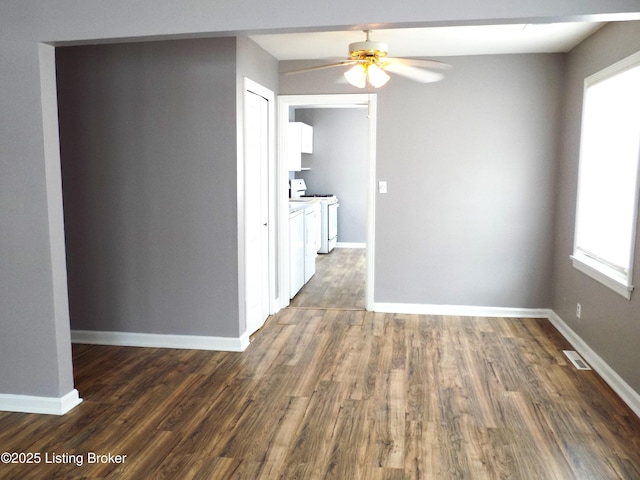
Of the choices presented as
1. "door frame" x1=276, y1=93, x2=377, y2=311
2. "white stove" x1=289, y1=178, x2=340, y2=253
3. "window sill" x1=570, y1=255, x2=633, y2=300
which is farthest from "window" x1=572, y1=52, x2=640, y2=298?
"white stove" x1=289, y1=178, x2=340, y2=253

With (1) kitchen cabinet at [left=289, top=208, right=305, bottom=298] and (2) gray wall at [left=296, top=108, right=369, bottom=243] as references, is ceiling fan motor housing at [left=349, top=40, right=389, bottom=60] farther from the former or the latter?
(2) gray wall at [left=296, top=108, right=369, bottom=243]

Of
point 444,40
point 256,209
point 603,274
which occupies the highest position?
point 444,40

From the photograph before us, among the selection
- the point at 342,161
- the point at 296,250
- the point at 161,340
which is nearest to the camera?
the point at 161,340

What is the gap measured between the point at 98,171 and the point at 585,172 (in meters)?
3.69

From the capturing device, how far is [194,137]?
162 inches

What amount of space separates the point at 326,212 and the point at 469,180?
3.52 meters

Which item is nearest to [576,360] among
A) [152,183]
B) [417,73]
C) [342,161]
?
[417,73]

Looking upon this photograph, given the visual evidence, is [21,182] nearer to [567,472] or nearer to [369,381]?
[369,381]

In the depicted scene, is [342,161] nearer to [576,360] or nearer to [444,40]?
[444,40]

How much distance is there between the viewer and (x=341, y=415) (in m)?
3.17

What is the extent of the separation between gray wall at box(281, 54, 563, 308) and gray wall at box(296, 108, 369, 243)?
3.69 metres

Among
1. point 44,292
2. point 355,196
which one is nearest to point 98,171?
point 44,292

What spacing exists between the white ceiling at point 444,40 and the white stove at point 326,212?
3.53 m

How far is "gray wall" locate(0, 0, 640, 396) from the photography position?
2539mm
